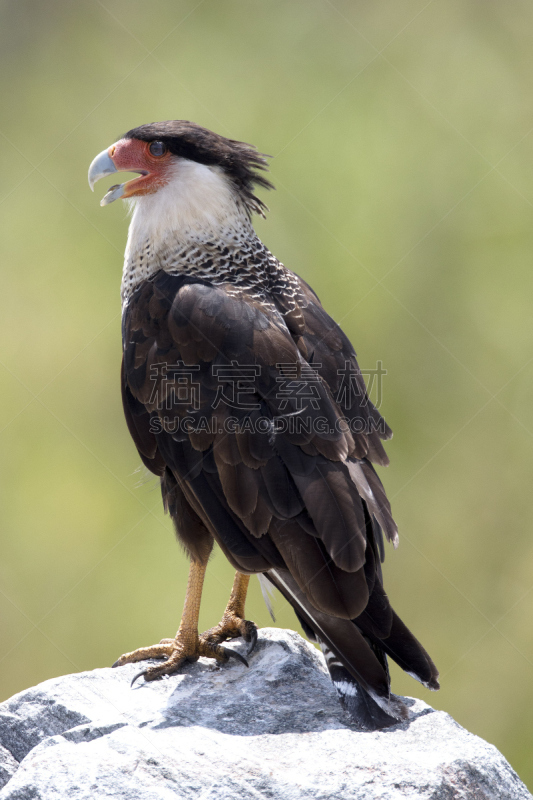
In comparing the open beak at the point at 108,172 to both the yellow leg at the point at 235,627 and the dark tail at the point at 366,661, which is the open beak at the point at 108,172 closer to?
the yellow leg at the point at 235,627

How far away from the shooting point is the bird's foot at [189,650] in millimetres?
3379

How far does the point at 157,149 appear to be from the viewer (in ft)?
12.4

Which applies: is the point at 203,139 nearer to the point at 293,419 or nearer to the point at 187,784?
the point at 293,419

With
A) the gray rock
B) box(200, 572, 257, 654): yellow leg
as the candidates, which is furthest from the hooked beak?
the gray rock

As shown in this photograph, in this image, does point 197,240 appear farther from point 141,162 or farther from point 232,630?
point 232,630

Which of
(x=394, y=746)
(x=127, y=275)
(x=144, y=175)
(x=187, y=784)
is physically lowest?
(x=187, y=784)

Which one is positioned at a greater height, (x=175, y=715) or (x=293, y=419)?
(x=293, y=419)

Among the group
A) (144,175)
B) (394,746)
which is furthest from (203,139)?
(394,746)

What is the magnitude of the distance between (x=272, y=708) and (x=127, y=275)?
2.10 meters

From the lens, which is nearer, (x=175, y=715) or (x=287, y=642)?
(x=175, y=715)

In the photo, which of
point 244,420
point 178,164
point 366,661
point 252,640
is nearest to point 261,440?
point 244,420

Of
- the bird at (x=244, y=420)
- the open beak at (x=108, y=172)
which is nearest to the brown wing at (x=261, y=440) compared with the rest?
the bird at (x=244, y=420)

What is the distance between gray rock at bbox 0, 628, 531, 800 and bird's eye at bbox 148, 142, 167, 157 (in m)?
2.44

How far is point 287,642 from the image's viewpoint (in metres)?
3.50
